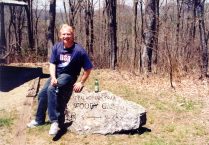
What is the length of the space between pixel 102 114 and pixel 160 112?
1.64 meters

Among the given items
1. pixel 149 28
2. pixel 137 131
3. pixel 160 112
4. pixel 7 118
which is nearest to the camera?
pixel 137 131

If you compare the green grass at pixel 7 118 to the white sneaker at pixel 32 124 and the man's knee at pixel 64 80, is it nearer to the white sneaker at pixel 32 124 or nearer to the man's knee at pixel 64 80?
the white sneaker at pixel 32 124

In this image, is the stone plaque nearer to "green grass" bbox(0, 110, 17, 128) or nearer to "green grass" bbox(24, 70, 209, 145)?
"green grass" bbox(24, 70, 209, 145)

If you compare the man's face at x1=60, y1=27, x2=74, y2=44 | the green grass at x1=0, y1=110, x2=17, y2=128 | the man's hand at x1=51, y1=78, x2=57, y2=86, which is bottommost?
the green grass at x1=0, y1=110, x2=17, y2=128

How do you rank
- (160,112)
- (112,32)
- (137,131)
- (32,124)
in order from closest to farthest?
(137,131), (32,124), (160,112), (112,32)

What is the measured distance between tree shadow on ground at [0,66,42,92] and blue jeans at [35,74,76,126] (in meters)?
3.58

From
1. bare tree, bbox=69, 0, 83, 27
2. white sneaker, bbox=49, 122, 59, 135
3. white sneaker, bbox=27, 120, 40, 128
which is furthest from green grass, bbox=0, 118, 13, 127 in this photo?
bare tree, bbox=69, 0, 83, 27

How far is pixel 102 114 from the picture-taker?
6.86m

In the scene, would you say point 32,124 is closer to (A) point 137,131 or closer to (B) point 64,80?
(B) point 64,80

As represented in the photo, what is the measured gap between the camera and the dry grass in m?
6.62

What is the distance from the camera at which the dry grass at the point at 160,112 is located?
6.62m

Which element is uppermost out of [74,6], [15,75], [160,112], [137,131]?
[74,6]

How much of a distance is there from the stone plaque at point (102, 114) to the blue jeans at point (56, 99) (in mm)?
127

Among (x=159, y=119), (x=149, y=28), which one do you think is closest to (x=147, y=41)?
(x=149, y=28)
